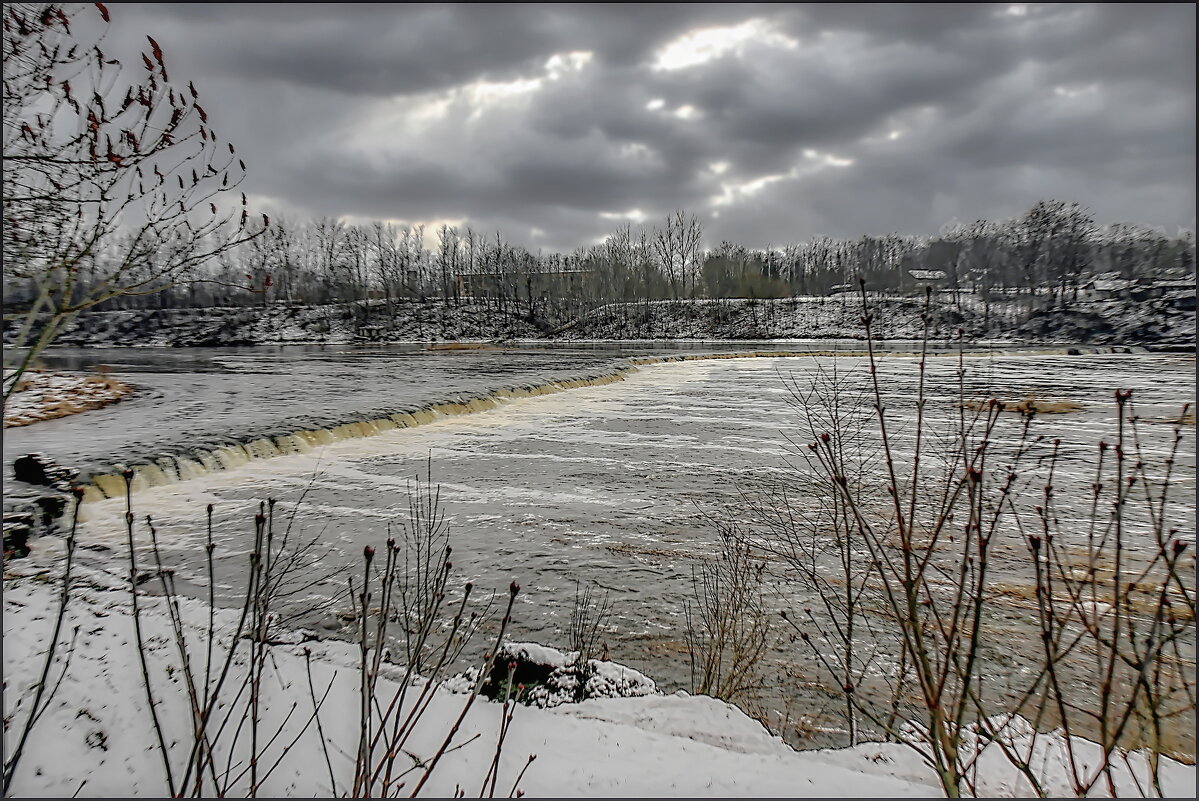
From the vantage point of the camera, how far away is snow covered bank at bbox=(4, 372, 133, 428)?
17203mm

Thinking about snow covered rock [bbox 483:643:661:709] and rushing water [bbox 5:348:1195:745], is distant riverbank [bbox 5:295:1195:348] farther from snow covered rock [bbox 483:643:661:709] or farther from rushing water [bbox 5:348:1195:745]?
snow covered rock [bbox 483:643:661:709]

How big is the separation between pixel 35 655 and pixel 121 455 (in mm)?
8985

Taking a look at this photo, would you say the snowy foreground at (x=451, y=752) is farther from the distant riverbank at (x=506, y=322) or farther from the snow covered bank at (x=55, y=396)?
the distant riverbank at (x=506, y=322)

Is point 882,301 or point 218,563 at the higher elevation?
point 882,301

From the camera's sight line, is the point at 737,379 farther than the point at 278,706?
Yes

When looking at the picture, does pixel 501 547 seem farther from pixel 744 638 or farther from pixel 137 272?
pixel 137 272

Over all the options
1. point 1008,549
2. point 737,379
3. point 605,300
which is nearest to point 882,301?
point 605,300

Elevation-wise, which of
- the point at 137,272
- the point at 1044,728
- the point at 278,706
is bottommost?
the point at 1044,728

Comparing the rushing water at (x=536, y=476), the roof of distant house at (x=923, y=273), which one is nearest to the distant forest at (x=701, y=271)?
the roof of distant house at (x=923, y=273)

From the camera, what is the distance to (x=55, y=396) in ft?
67.1

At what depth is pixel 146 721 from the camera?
3.48 m

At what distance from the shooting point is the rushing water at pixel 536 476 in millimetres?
6703

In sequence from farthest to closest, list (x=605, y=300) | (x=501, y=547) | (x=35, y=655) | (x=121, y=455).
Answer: (x=605, y=300) → (x=121, y=455) → (x=501, y=547) → (x=35, y=655)

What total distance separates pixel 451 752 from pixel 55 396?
24008 millimetres
